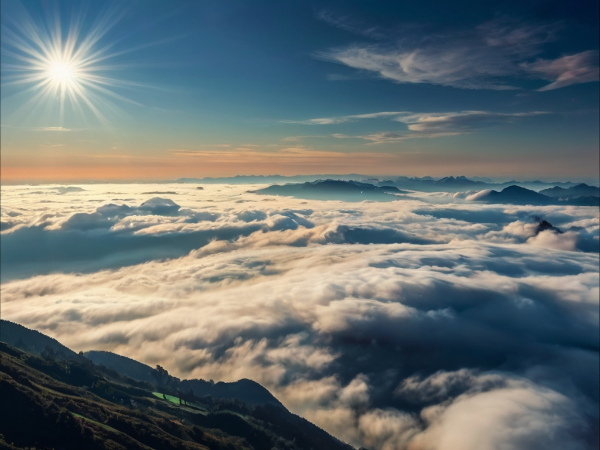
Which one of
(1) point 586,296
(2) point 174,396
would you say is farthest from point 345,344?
(1) point 586,296

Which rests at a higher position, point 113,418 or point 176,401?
point 113,418

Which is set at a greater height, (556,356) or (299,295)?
(299,295)

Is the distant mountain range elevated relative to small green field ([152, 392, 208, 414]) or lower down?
elevated

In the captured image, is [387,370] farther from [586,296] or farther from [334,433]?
[586,296]

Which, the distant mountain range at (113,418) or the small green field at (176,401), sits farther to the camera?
the small green field at (176,401)

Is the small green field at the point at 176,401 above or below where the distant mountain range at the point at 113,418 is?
below

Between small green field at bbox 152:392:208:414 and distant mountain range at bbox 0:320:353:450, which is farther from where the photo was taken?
small green field at bbox 152:392:208:414

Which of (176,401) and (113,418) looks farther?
(176,401)

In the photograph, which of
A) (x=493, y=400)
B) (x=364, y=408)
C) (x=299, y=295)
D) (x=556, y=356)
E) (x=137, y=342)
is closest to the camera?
(x=493, y=400)
